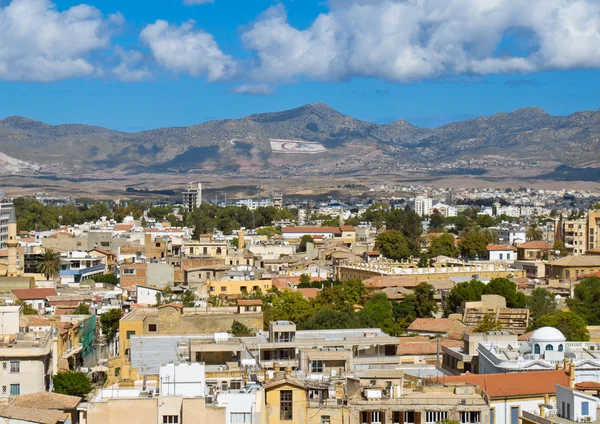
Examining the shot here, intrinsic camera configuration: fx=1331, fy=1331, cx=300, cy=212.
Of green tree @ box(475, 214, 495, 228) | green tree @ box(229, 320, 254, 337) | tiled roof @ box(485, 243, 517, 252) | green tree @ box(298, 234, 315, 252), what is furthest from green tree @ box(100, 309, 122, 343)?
green tree @ box(475, 214, 495, 228)

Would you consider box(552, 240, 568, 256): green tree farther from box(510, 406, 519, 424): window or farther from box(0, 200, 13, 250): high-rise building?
box(510, 406, 519, 424): window

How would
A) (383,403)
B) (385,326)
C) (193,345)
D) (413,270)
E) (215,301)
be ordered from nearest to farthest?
1. (383,403)
2. (193,345)
3. (385,326)
4. (215,301)
5. (413,270)

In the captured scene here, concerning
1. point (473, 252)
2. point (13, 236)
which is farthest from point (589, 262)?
point (13, 236)

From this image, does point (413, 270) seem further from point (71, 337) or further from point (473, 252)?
point (71, 337)

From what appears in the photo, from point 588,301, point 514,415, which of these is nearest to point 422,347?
point 514,415

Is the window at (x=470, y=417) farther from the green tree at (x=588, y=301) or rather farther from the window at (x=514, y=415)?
the green tree at (x=588, y=301)

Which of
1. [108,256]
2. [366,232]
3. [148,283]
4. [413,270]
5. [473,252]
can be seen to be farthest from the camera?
[366,232]
